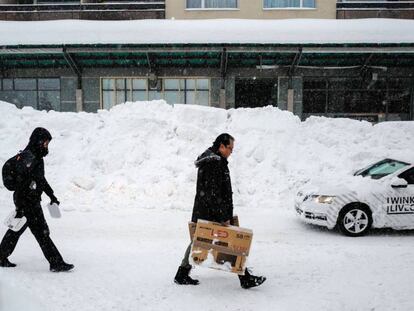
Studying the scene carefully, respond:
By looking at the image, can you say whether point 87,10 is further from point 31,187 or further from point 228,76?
point 31,187

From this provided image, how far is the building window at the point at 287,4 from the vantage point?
66.6ft

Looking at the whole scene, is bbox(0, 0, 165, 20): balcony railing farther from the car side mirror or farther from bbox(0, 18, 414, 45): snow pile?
the car side mirror

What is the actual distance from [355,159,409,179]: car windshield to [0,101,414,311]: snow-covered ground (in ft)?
1.61

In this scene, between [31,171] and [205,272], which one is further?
[205,272]

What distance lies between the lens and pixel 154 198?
9.72 m

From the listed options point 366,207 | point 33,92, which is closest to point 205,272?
point 366,207

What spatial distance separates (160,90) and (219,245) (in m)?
15.1

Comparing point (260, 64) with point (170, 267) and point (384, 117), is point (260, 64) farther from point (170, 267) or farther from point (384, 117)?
point (170, 267)

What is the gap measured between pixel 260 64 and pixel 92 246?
12902 millimetres

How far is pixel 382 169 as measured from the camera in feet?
26.8

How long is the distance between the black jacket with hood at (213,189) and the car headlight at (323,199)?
343cm

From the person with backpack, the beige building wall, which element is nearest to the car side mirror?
the person with backpack

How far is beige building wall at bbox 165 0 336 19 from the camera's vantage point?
2016cm

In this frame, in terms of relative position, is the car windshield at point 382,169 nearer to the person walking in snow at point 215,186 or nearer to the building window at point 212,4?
the person walking in snow at point 215,186
